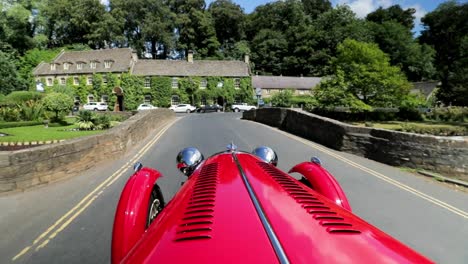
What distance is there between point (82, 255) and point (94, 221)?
1.42m

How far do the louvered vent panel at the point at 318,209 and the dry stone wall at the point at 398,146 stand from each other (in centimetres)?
877

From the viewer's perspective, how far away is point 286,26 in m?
94.6

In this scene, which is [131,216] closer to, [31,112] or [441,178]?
[441,178]

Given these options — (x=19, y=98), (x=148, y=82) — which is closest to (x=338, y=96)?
(x=19, y=98)

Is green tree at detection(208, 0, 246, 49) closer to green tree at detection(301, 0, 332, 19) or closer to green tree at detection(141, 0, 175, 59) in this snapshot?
green tree at detection(141, 0, 175, 59)

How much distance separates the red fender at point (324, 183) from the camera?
4.12 meters

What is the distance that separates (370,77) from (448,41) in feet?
190

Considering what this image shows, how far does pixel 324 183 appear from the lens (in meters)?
4.41

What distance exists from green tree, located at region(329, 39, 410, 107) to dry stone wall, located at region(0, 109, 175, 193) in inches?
997

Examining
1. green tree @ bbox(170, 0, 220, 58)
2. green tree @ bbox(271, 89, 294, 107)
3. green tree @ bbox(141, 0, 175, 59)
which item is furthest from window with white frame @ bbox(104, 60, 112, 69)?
green tree @ bbox(170, 0, 220, 58)

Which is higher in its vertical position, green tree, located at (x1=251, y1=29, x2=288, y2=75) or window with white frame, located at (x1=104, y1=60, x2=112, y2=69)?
green tree, located at (x1=251, y1=29, x2=288, y2=75)

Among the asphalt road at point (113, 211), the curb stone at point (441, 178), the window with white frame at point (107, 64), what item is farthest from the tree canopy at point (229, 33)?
the asphalt road at point (113, 211)

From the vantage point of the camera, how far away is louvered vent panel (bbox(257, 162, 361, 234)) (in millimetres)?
2014

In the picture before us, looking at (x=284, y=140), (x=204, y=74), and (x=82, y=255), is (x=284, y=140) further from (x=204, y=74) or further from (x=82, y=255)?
(x=204, y=74)
